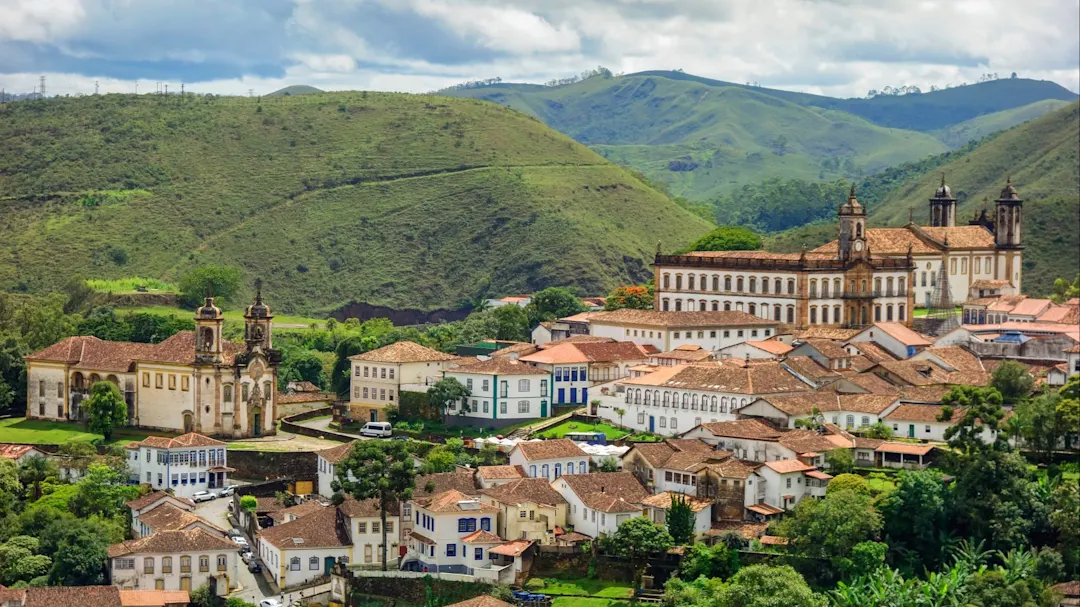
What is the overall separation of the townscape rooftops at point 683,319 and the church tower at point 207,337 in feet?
60.0

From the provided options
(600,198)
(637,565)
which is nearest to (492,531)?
(637,565)

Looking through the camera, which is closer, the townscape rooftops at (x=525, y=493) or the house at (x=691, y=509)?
the house at (x=691, y=509)

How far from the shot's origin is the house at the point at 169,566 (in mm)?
61969

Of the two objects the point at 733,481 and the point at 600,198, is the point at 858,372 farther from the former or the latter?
the point at 600,198

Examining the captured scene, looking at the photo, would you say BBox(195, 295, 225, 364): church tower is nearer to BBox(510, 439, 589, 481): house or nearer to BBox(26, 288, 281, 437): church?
BBox(26, 288, 281, 437): church

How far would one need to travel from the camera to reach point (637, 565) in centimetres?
6184

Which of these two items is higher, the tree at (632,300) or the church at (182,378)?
the tree at (632,300)

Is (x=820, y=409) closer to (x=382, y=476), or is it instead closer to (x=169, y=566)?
(x=382, y=476)

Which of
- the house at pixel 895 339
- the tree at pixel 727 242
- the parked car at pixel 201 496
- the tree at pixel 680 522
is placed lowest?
the parked car at pixel 201 496

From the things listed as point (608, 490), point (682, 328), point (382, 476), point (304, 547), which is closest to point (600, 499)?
point (608, 490)

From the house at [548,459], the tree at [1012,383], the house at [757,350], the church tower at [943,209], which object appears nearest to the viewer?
the house at [548,459]

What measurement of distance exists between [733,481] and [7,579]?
2443 centimetres

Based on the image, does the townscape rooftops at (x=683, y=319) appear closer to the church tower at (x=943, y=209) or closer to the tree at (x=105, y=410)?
the tree at (x=105, y=410)

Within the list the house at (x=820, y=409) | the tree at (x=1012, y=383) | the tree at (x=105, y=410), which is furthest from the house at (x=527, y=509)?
the tree at (x=105, y=410)
